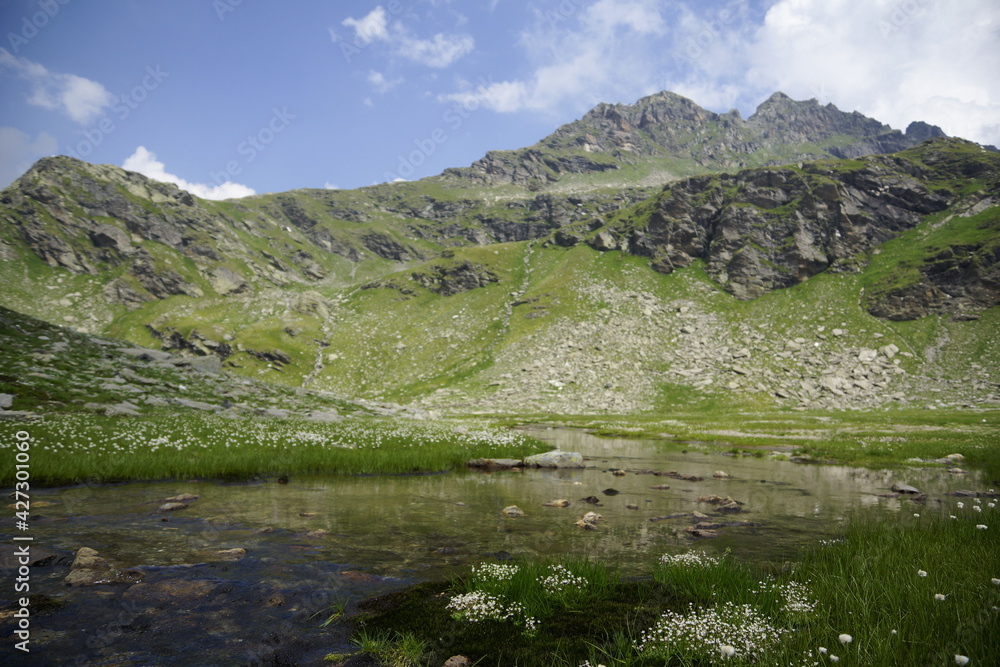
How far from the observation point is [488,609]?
714 centimetres

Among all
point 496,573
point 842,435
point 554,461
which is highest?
point 496,573

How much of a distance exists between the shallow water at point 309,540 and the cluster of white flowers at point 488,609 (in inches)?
71.7

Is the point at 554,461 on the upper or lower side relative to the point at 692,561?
lower

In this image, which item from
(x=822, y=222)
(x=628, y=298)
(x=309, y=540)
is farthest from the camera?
(x=822, y=222)

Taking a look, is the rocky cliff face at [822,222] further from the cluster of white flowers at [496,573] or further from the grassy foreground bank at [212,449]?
the cluster of white flowers at [496,573]

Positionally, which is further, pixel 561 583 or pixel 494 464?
pixel 494 464

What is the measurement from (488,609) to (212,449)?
1932 centimetres

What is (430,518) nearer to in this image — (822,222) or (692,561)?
(692,561)

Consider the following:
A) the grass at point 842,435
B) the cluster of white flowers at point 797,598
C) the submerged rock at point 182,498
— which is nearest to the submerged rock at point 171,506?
the submerged rock at point 182,498

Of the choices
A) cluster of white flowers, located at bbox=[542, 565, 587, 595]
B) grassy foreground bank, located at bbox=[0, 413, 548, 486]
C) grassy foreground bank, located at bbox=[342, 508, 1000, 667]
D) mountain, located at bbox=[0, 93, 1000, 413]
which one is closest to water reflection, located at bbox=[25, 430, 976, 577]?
grassy foreground bank, located at bbox=[0, 413, 548, 486]

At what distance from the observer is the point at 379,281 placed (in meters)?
178

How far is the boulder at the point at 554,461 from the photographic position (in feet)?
93.4

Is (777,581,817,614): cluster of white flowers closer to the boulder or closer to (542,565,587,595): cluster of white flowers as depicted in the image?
(542,565,587,595): cluster of white flowers

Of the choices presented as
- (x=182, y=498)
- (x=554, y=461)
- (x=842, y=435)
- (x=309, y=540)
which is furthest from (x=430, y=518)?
(x=842, y=435)
